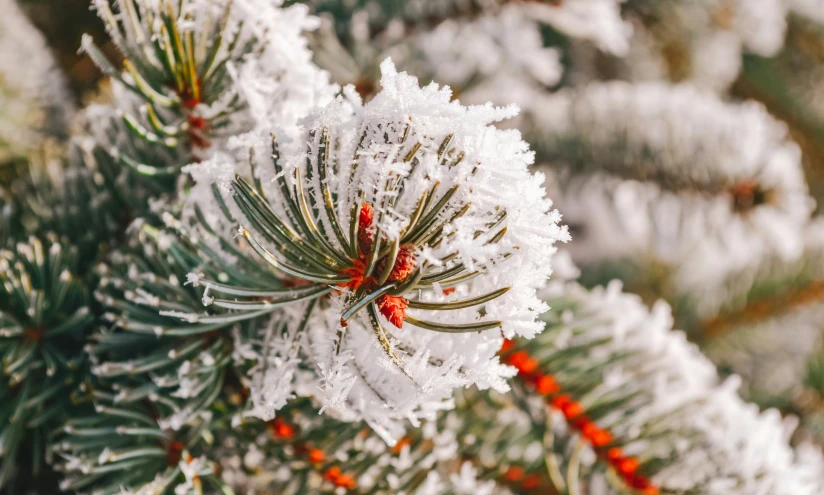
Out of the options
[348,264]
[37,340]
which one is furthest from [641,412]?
[37,340]

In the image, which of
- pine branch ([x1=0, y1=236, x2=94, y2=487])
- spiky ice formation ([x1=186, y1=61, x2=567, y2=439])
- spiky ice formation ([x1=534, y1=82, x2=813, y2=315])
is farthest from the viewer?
spiky ice formation ([x1=534, y1=82, x2=813, y2=315])

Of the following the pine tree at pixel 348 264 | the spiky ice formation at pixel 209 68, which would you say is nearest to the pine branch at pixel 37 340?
the pine tree at pixel 348 264

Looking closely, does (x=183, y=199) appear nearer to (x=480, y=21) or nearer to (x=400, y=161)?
(x=400, y=161)

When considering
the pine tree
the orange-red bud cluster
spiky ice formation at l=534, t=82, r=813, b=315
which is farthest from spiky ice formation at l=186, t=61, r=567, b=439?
spiky ice formation at l=534, t=82, r=813, b=315

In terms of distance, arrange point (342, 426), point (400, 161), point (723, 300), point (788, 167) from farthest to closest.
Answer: point (723, 300) < point (788, 167) < point (342, 426) < point (400, 161)

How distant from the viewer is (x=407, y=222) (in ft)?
0.84

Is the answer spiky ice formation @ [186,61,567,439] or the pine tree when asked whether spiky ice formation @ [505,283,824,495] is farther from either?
spiky ice formation @ [186,61,567,439]

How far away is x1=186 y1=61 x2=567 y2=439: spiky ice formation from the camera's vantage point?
0.26 meters

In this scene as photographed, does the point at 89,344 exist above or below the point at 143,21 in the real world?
below

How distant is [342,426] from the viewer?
380 mm

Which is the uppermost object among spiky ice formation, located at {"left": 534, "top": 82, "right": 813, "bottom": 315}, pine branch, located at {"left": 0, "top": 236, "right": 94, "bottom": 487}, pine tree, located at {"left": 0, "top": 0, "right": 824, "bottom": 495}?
spiky ice formation, located at {"left": 534, "top": 82, "right": 813, "bottom": 315}

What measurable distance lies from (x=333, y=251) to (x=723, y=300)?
713mm

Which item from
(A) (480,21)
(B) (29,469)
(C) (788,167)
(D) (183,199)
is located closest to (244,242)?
(D) (183,199)

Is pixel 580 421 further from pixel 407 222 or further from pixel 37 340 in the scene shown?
pixel 37 340
